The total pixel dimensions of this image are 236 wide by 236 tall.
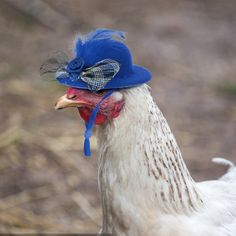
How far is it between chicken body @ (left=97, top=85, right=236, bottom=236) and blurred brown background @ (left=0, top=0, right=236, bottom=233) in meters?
0.60

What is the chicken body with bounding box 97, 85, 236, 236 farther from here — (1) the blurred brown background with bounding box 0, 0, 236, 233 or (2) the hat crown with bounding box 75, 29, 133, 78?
(1) the blurred brown background with bounding box 0, 0, 236, 233

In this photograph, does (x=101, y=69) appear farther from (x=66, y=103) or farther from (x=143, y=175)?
(x=143, y=175)

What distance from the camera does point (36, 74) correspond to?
5.52 metres

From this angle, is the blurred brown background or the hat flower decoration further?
the blurred brown background

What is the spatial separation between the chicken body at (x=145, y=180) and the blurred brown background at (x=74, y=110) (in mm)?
599

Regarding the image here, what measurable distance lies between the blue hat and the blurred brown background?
1.62 feet

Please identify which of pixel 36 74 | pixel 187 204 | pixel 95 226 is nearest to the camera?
pixel 187 204

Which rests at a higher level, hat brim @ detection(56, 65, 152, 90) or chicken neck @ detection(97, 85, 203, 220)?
hat brim @ detection(56, 65, 152, 90)

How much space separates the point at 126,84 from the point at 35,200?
1.96 meters

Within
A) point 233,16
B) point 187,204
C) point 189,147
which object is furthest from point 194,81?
point 187,204

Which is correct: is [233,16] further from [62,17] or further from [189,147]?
[189,147]

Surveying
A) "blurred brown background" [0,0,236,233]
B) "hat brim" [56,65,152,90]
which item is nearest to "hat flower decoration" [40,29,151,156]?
"hat brim" [56,65,152,90]

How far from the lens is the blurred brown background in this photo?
162 inches

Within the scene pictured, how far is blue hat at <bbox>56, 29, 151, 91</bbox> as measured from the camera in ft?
7.55
